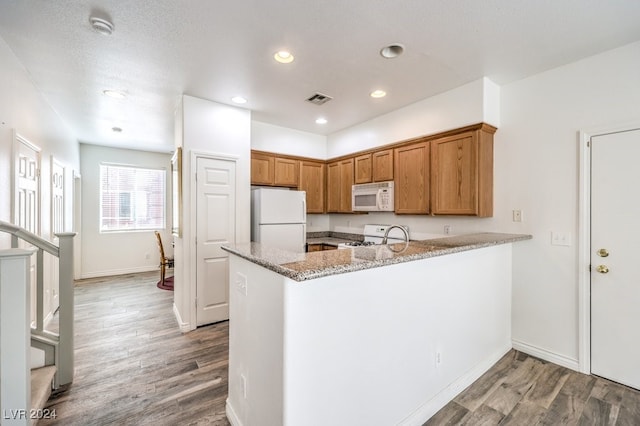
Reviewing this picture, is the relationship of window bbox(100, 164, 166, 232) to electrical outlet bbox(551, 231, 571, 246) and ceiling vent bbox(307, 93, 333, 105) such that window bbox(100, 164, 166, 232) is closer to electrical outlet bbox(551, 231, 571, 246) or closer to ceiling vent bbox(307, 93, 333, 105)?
ceiling vent bbox(307, 93, 333, 105)

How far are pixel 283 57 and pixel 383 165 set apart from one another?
2.01m

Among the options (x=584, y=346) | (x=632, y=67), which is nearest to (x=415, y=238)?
(x=584, y=346)

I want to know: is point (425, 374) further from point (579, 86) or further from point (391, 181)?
point (579, 86)

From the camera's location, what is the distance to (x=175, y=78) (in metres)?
2.79

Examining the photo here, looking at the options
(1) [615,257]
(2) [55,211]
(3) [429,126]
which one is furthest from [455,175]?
(2) [55,211]

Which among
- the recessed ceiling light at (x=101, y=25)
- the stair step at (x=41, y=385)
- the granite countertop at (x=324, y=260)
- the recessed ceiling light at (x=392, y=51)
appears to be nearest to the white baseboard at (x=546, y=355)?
the granite countertop at (x=324, y=260)

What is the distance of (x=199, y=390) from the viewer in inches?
86.2

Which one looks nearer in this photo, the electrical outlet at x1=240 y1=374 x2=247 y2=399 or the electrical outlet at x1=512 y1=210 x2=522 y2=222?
the electrical outlet at x1=240 y1=374 x2=247 y2=399

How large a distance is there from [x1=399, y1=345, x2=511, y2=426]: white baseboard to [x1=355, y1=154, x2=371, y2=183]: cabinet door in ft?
8.36

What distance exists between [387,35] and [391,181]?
6.40 feet

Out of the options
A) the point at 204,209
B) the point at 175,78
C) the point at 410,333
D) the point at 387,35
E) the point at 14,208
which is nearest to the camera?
the point at 410,333

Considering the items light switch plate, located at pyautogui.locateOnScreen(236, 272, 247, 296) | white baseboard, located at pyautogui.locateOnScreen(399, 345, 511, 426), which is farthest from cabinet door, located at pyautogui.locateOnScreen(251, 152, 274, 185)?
white baseboard, located at pyautogui.locateOnScreen(399, 345, 511, 426)

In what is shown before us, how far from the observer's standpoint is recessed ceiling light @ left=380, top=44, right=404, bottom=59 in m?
2.27

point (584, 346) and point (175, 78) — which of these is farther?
point (175, 78)
